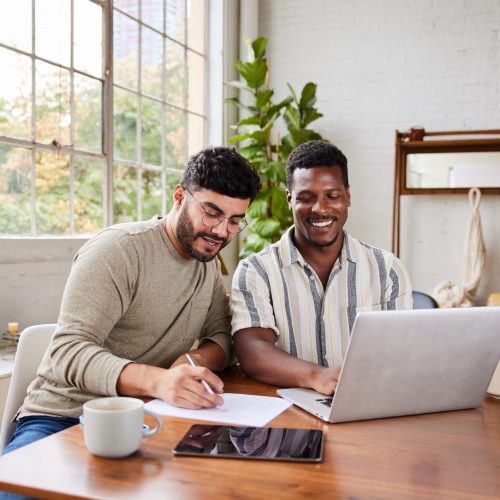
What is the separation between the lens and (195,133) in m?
4.86

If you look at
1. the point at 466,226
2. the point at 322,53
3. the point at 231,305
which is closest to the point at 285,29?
the point at 322,53

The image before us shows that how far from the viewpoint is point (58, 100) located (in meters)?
3.30

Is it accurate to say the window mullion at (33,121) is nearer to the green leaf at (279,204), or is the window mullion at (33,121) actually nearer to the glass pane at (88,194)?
the glass pane at (88,194)

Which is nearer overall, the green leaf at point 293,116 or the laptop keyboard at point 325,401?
the laptop keyboard at point 325,401

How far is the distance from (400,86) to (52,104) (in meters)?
2.71

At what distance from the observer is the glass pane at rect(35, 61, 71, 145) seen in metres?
3.18

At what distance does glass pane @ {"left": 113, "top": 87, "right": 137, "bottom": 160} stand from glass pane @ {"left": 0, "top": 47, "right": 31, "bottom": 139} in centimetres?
76

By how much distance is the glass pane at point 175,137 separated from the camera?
4469 mm

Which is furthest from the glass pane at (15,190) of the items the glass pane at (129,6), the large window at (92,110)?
the glass pane at (129,6)

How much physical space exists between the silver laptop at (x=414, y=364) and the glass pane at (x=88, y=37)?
2.69m

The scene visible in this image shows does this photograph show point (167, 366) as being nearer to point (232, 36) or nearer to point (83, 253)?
point (83, 253)

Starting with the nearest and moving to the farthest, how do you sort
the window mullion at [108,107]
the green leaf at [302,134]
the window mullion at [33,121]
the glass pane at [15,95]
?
the glass pane at [15,95] → the window mullion at [33,121] → the window mullion at [108,107] → the green leaf at [302,134]

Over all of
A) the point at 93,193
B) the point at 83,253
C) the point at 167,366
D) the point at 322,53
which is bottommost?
the point at 167,366

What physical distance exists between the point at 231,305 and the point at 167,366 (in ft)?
0.81
